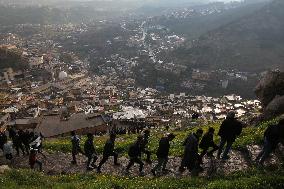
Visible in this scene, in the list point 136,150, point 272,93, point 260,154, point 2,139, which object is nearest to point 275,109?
point 272,93

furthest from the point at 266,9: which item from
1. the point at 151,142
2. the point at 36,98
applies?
the point at 151,142

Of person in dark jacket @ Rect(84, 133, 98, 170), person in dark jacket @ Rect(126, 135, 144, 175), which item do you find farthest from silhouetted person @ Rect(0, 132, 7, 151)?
person in dark jacket @ Rect(126, 135, 144, 175)

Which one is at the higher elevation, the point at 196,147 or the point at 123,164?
the point at 196,147

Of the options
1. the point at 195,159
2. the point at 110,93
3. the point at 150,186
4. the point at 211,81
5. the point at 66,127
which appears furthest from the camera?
the point at 211,81

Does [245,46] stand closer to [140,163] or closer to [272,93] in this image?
[272,93]

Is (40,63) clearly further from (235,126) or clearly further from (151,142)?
(235,126)

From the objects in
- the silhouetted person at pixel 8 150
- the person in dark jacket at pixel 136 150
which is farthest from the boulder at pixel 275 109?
the silhouetted person at pixel 8 150
